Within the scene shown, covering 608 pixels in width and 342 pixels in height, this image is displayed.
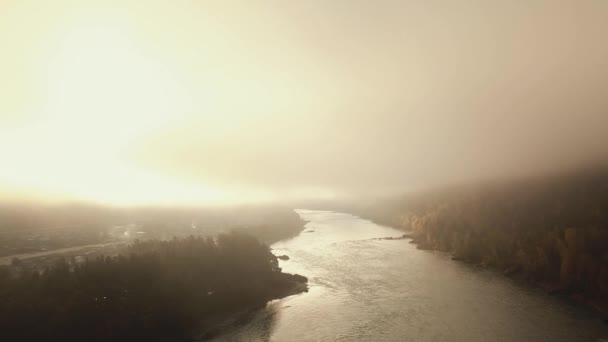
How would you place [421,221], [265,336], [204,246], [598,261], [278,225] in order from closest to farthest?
[265,336]
[598,261]
[204,246]
[421,221]
[278,225]

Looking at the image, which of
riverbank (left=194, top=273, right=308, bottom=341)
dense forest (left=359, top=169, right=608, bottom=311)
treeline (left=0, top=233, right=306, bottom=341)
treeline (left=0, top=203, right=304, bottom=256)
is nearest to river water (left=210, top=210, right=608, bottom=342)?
riverbank (left=194, top=273, right=308, bottom=341)

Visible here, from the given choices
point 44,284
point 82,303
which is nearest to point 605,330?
point 82,303

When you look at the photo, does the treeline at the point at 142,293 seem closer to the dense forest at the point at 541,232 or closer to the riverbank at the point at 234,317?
the riverbank at the point at 234,317

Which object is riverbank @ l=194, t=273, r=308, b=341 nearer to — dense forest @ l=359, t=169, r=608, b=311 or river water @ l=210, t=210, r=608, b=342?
river water @ l=210, t=210, r=608, b=342

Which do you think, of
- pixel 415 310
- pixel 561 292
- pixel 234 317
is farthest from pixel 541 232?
pixel 234 317

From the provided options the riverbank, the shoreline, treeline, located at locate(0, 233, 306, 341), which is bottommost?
the riverbank

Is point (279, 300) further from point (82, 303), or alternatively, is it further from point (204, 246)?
point (82, 303)
